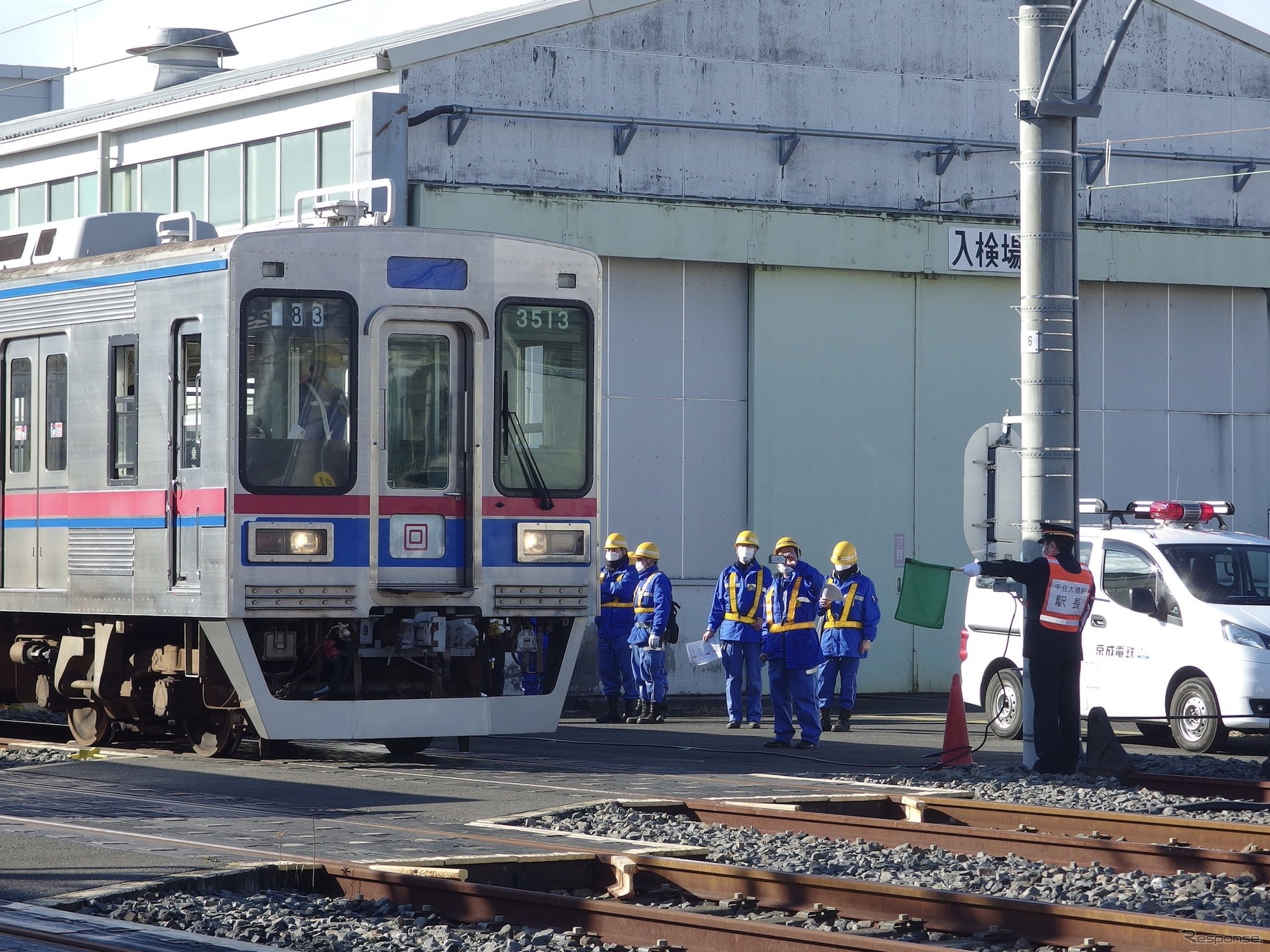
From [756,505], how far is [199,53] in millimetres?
13805

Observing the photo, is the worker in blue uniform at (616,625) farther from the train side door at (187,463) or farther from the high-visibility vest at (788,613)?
the train side door at (187,463)

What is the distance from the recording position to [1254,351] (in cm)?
2623

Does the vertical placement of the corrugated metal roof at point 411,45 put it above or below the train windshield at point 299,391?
above

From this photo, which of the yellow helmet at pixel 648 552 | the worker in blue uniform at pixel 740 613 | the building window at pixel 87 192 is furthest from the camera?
the building window at pixel 87 192

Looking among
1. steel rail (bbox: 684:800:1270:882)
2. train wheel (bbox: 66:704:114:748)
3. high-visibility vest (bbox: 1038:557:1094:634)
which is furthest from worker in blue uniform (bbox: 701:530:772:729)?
steel rail (bbox: 684:800:1270:882)

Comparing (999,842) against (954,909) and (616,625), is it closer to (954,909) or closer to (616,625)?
(954,909)

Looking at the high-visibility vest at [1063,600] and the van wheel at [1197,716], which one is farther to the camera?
the van wheel at [1197,716]

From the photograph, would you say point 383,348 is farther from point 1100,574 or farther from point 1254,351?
point 1254,351

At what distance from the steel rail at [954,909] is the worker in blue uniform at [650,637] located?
989 centimetres

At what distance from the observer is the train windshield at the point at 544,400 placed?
45.3 ft

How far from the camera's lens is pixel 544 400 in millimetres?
14023

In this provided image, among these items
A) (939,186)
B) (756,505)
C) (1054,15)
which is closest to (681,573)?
(756,505)

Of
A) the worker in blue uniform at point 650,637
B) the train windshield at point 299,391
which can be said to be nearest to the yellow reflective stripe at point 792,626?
the worker in blue uniform at point 650,637

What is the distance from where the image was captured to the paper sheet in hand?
1841cm
